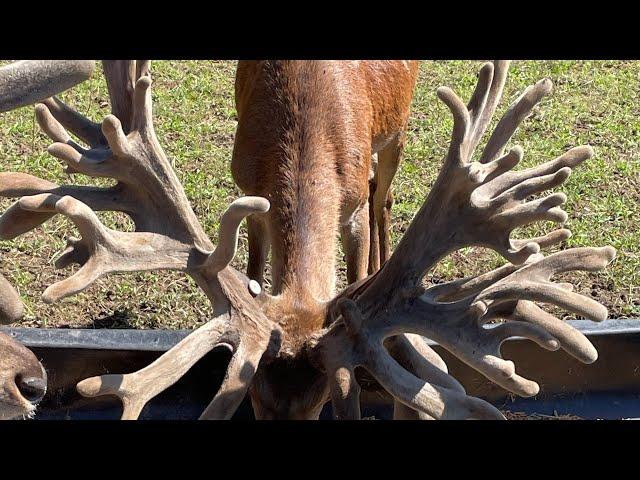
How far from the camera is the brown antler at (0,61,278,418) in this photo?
3209 mm

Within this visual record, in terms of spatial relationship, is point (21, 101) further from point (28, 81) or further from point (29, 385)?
point (29, 385)

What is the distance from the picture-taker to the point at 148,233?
11.0 feet

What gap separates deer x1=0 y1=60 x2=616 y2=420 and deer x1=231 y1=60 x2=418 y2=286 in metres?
0.54

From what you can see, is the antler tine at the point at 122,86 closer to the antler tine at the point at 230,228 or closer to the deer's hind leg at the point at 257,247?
the antler tine at the point at 230,228

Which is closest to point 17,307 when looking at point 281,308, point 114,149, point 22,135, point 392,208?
point 114,149

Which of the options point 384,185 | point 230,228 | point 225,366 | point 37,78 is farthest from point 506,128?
point 384,185

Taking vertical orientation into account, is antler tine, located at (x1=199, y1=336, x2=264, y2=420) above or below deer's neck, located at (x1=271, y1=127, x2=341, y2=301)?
below

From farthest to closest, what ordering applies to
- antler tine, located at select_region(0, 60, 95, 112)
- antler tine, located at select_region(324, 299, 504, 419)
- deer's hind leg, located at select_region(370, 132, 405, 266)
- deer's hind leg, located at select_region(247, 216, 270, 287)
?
deer's hind leg, located at select_region(370, 132, 405, 266), deer's hind leg, located at select_region(247, 216, 270, 287), antler tine, located at select_region(324, 299, 504, 419), antler tine, located at select_region(0, 60, 95, 112)

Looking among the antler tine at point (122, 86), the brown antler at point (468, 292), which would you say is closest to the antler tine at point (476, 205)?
the brown antler at point (468, 292)

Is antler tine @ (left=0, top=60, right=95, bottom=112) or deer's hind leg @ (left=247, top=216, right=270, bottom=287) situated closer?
antler tine @ (left=0, top=60, right=95, bottom=112)

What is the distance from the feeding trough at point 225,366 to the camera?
15.9 feet

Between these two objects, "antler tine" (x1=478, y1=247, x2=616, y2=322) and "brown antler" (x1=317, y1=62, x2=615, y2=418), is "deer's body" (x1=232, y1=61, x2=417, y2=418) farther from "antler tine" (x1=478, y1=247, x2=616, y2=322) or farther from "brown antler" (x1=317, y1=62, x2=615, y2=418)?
"antler tine" (x1=478, y1=247, x2=616, y2=322)

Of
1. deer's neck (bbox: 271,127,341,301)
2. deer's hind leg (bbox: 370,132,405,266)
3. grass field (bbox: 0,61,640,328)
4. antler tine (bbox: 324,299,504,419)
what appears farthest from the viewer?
deer's hind leg (bbox: 370,132,405,266)

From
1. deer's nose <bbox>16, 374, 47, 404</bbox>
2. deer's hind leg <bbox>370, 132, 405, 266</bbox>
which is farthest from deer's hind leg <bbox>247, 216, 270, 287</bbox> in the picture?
deer's nose <bbox>16, 374, 47, 404</bbox>
